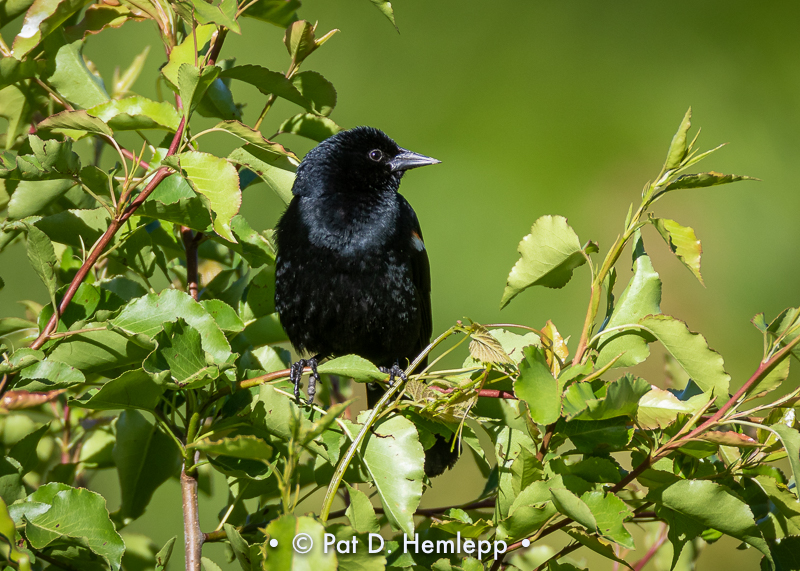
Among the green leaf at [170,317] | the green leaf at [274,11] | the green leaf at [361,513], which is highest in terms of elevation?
the green leaf at [274,11]

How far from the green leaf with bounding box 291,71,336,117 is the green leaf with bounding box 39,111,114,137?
43 cm

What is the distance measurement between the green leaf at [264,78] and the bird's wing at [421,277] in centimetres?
96

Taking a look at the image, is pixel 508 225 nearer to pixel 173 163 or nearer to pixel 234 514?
pixel 234 514

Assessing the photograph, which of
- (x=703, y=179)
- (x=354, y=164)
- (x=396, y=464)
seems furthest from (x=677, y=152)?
(x=354, y=164)

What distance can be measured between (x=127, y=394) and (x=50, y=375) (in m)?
0.11

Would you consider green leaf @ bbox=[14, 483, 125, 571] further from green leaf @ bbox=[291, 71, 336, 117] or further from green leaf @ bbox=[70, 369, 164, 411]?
green leaf @ bbox=[291, 71, 336, 117]

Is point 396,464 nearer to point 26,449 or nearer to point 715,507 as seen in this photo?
point 715,507

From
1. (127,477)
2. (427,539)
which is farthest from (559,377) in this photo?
(127,477)

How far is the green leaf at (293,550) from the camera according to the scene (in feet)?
2.43

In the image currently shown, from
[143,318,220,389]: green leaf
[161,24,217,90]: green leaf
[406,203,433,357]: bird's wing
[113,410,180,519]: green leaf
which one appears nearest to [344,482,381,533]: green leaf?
[143,318,220,389]: green leaf

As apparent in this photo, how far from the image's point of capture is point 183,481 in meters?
1.23

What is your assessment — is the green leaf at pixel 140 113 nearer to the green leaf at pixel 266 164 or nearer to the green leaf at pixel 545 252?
the green leaf at pixel 266 164

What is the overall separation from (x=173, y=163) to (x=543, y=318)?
2.70 metres

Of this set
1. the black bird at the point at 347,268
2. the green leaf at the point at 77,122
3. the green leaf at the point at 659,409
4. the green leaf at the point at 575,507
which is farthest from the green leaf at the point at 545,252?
the black bird at the point at 347,268
